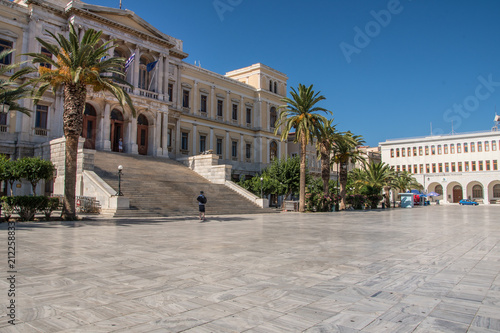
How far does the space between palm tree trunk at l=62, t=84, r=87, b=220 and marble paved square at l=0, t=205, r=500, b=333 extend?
8427mm

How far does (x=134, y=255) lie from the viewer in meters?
8.30

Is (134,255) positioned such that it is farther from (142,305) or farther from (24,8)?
(24,8)

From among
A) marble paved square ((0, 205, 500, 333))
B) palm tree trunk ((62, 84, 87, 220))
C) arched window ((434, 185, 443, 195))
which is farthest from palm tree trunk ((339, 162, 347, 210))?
arched window ((434, 185, 443, 195))

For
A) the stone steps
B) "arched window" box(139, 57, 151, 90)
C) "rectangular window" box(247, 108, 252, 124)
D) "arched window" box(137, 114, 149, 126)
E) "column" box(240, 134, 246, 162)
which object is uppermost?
"arched window" box(139, 57, 151, 90)

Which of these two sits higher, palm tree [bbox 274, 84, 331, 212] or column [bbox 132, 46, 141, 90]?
column [bbox 132, 46, 141, 90]

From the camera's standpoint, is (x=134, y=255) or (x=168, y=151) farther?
(x=168, y=151)

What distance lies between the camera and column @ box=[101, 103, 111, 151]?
32.4 metres

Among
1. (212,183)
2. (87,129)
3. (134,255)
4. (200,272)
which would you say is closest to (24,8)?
(87,129)

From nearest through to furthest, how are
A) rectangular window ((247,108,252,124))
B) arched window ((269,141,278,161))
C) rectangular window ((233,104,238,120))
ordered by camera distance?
rectangular window ((233,104,238,120)) < rectangular window ((247,108,252,124)) < arched window ((269,141,278,161))

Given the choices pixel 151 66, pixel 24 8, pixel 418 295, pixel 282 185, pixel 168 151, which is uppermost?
pixel 24 8

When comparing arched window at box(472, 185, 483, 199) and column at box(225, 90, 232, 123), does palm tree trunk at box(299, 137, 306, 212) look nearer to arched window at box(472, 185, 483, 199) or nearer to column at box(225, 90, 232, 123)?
column at box(225, 90, 232, 123)

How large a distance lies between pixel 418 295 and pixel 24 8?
3483 centimetres

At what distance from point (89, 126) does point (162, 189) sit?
12091mm

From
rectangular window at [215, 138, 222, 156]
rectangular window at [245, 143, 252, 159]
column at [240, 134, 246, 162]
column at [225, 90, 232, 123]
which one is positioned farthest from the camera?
rectangular window at [245, 143, 252, 159]
